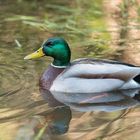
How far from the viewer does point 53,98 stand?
23.2ft

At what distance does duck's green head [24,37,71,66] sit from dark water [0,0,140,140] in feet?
0.98

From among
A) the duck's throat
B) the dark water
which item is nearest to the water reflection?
the dark water

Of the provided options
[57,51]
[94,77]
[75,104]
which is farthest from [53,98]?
[57,51]

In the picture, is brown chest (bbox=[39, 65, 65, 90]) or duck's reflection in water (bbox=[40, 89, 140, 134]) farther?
brown chest (bbox=[39, 65, 65, 90])

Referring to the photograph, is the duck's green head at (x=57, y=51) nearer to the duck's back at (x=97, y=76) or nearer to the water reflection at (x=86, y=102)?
the duck's back at (x=97, y=76)

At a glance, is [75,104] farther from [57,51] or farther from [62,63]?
[57,51]

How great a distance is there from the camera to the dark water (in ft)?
19.7

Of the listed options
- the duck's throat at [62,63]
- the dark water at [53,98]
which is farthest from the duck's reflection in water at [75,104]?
the duck's throat at [62,63]

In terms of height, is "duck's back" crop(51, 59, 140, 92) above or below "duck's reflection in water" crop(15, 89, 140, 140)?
above

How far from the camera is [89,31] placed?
30.7ft

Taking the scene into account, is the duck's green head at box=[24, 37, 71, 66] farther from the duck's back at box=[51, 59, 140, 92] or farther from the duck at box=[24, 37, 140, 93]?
the duck's back at box=[51, 59, 140, 92]

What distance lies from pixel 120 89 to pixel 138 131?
1.34 meters

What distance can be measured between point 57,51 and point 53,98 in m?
0.64

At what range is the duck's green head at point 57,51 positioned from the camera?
743 centimetres
